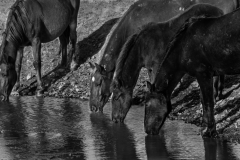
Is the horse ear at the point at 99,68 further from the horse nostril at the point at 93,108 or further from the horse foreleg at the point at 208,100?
the horse foreleg at the point at 208,100

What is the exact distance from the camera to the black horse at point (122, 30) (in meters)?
12.7

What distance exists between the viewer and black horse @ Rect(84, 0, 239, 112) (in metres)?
12.7

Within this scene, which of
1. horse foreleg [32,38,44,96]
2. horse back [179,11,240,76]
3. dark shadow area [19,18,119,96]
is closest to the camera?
horse back [179,11,240,76]

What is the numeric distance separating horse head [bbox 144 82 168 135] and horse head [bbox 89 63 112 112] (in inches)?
106

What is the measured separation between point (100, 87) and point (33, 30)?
3608 millimetres

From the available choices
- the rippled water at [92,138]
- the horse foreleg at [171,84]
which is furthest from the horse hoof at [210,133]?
the horse foreleg at [171,84]

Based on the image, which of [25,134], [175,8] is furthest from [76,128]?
[175,8]

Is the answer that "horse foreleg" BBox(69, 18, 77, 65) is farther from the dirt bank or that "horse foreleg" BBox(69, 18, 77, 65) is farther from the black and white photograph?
the dirt bank

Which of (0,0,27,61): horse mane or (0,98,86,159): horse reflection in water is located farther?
(0,0,27,61): horse mane

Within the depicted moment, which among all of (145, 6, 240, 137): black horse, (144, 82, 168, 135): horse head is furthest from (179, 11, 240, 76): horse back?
(144, 82, 168, 135): horse head

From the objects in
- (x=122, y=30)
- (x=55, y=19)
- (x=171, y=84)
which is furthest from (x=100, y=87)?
(x=55, y=19)

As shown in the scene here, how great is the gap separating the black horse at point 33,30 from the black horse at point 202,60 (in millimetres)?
5075

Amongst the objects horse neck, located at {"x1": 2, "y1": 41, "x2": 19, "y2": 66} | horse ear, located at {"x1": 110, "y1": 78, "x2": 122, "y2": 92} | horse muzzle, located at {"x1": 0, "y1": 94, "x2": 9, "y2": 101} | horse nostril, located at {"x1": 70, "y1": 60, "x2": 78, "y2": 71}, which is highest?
horse neck, located at {"x1": 2, "y1": 41, "x2": 19, "y2": 66}

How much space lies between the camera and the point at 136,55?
11.4m
